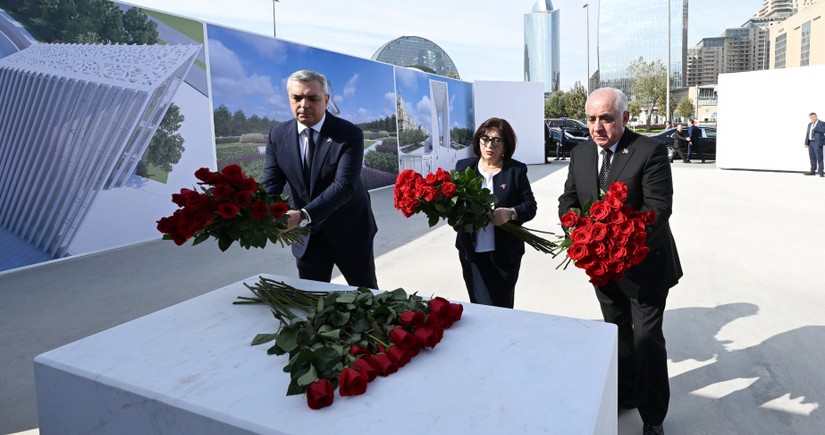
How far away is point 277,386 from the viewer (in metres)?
1.48

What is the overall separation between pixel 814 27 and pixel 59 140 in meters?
64.9

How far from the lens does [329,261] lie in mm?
3148

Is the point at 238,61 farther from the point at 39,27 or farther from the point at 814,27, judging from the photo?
the point at 814,27

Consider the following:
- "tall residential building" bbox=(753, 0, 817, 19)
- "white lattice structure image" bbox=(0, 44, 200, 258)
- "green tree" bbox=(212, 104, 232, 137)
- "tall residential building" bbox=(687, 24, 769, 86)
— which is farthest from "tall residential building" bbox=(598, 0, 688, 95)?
"white lattice structure image" bbox=(0, 44, 200, 258)

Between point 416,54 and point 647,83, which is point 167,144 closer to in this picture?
point 416,54

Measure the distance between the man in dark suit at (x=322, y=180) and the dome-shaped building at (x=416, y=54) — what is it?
2432 centimetres

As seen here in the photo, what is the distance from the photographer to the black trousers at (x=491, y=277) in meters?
3.18

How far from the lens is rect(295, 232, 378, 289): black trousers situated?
3090 mm

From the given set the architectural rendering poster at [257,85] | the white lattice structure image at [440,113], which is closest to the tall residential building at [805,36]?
the white lattice structure image at [440,113]

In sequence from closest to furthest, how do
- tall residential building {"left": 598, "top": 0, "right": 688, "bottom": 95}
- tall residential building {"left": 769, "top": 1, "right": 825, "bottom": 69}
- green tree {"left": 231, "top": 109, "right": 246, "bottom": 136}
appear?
1. green tree {"left": 231, "top": 109, "right": 246, "bottom": 136}
2. tall residential building {"left": 769, "top": 1, "right": 825, "bottom": 69}
3. tall residential building {"left": 598, "top": 0, "right": 688, "bottom": 95}

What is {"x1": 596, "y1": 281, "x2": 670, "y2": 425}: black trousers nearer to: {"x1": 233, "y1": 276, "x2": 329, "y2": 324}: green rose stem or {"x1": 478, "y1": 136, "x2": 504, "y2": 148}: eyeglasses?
{"x1": 478, "y1": 136, "x2": 504, "y2": 148}: eyeglasses

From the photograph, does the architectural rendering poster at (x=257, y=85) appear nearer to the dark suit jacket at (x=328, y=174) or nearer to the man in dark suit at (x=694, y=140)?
the dark suit jacket at (x=328, y=174)

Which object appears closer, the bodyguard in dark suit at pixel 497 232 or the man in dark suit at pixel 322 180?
the man in dark suit at pixel 322 180

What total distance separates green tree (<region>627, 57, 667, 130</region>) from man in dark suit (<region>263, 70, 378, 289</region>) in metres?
49.0
